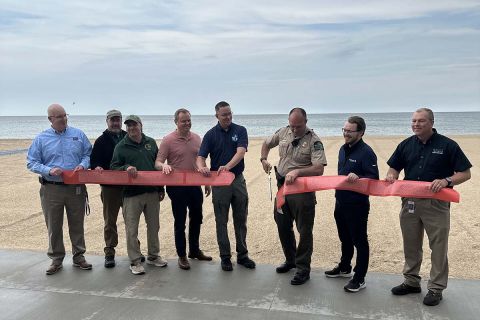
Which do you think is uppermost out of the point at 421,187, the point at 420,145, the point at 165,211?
the point at 420,145

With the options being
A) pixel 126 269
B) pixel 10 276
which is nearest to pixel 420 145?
pixel 126 269

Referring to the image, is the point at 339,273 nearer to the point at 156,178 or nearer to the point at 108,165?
the point at 156,178

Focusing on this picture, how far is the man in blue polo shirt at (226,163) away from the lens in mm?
5129

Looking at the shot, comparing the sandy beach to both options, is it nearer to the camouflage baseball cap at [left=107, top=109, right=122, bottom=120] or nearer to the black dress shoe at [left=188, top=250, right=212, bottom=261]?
the black dress shoe at [left=188, top=250, right=212, bottom=261]

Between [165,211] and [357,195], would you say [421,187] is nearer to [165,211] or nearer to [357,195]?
[357,195]

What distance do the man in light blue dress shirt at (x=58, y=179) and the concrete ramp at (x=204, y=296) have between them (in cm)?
26

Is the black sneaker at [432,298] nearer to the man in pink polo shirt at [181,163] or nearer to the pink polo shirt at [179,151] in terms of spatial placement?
the man in pink polo shirt at [181,163]

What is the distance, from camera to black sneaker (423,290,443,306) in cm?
410

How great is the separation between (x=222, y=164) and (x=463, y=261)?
3.45m

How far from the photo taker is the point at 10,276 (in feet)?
16.3

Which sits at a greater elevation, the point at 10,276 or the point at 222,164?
the point at 222,164

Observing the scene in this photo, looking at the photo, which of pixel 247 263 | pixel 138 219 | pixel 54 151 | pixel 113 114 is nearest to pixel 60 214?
pixel 54 151

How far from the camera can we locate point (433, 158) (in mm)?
4188

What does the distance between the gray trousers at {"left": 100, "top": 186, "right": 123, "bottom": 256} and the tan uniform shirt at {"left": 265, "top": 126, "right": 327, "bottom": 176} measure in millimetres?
2170
